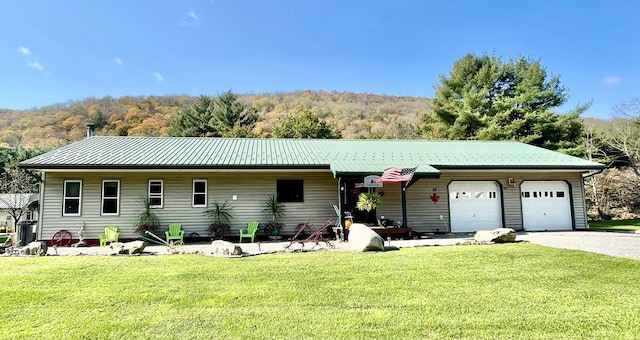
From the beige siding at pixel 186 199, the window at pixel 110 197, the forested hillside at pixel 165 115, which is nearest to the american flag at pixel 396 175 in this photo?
the beige siding at pixel 186 199

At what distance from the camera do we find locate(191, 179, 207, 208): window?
Result: 11747 mm

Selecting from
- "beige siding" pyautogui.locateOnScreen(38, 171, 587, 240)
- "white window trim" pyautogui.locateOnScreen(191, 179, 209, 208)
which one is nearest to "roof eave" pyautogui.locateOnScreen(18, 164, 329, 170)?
"beige siding" pyautogui.locateOnScreen(38, 171, 587, 240)

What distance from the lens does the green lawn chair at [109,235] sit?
35.1 ft

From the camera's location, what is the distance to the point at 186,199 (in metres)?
11.7

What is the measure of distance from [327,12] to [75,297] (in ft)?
50.4

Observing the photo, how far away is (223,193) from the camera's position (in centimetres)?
1184

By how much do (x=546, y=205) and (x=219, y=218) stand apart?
1202 centimetres

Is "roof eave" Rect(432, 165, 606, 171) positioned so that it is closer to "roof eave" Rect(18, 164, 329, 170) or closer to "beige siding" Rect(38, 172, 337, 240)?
"beige siding" Rect(38, 172, 337, 240)

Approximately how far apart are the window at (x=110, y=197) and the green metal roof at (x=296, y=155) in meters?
0.84

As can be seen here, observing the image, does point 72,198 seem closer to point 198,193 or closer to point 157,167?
point 157,167

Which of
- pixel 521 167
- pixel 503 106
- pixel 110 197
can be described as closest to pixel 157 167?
pixel 110 197

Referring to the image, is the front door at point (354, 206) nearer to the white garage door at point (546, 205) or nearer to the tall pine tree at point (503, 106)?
the white garage door at point (546, 205)

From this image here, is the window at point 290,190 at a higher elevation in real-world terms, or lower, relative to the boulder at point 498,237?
higher

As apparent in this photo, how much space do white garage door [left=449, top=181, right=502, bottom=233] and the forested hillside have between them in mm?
20480
